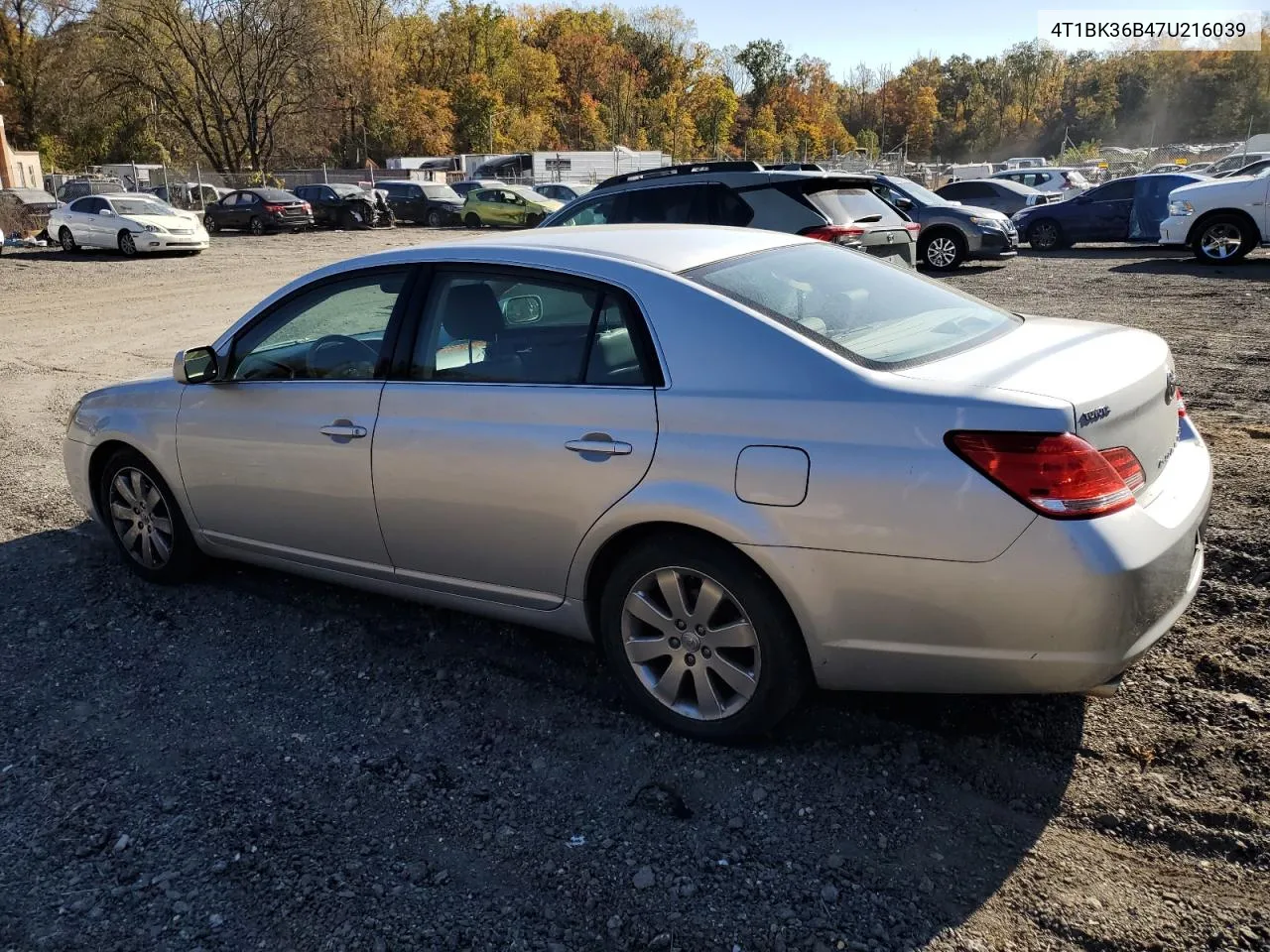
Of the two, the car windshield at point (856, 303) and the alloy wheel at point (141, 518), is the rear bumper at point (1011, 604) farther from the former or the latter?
the alloy wheel at point (141, 518)

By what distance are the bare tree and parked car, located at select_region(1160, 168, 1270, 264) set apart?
47681 mm

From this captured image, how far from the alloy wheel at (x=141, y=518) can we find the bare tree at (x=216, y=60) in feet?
176

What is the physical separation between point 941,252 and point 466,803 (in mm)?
16569

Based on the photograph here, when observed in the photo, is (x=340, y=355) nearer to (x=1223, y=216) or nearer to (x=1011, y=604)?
(x=1011, y=604)

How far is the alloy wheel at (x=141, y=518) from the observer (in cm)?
459

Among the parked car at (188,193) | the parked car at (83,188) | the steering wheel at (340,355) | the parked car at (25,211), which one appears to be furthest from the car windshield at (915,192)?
the parked car at (188,193)

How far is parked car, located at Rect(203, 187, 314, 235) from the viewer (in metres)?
32.2

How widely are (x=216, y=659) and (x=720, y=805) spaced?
7.18ft

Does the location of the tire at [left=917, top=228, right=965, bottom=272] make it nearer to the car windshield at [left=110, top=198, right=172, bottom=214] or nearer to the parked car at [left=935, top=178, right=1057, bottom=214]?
the parked car at [left=935, top=178, right=1057, bottom=214]

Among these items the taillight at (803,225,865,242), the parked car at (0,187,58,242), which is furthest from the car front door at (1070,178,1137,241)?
the parked car at (0,187,58,242)

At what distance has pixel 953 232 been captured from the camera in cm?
1733

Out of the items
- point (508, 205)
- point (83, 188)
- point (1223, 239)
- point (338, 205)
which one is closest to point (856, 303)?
point (1223, 239)

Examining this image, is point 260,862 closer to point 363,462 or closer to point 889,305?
point 363,462

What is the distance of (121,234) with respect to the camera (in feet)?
76.8
